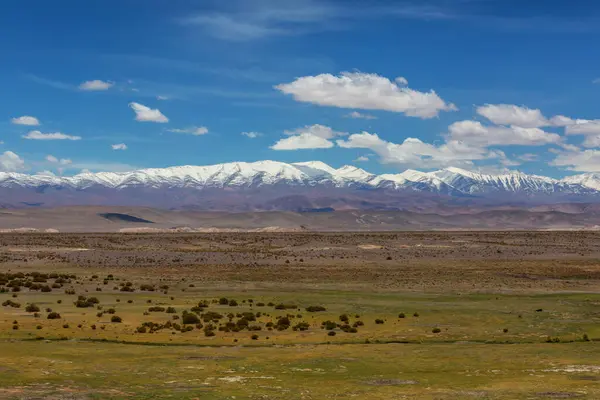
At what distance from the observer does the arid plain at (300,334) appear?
90.0 ft

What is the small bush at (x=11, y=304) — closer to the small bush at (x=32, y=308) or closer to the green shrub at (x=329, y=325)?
the small bush at (x=32, y=308)

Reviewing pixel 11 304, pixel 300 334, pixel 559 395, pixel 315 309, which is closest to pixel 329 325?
pixel 300 334

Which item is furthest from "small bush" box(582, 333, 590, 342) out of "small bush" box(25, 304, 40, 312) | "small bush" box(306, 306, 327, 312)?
"small bush" box(25, 304, 40, 312)

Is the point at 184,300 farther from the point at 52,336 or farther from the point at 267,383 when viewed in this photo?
the point at 267,383

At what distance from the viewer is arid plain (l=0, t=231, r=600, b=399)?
27422 mm

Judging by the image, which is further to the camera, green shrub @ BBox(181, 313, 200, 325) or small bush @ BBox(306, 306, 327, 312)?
small bush @ BBox(306, 306, 327, 312)

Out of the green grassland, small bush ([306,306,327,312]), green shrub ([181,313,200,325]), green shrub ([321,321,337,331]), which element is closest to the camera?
the green grassland

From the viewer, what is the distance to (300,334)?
42.5m

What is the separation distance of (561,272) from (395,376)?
66527 millimetres

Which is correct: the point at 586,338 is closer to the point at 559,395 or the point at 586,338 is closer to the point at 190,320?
the point at 559,395

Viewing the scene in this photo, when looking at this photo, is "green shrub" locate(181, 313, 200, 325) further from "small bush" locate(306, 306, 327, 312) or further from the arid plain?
"small bush" locate(306, 306, 327, 312)

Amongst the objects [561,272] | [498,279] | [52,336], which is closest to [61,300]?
[52,336]

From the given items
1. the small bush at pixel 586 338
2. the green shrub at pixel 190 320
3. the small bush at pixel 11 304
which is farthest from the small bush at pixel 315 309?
the small bush at pixel 11 304

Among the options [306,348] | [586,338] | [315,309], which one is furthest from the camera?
[315,309]
